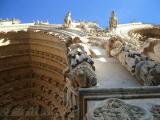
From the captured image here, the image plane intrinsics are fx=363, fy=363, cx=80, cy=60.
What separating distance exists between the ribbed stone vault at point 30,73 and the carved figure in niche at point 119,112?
24.9 feet

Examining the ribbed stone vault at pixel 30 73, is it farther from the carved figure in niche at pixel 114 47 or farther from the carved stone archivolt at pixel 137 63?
the carved stone archivolt at pixel 137 63

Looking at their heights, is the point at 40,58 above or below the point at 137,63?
below

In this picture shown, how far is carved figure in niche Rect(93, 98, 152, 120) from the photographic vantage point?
445 cm

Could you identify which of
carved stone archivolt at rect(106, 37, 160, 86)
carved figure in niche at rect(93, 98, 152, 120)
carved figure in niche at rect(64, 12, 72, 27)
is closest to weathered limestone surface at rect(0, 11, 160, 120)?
carved figure in niche at rect(64, 12, 72, 27)

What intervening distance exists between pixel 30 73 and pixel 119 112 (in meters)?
9.55

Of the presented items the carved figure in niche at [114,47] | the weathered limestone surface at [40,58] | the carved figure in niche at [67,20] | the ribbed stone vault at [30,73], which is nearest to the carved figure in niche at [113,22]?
the weathered limestone surface at [40,58]

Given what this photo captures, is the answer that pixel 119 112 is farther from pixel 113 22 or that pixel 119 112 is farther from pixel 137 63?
pixel 113 22

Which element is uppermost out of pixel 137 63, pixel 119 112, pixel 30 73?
pixel 137 63

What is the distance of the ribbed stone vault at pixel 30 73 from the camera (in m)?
12.7

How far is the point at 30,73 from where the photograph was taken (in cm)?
1377

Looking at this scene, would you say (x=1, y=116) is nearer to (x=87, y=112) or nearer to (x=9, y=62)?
(x=9, y=62)

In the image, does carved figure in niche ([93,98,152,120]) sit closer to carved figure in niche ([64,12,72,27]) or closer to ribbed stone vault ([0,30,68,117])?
ribbed stone vault ([0,30,68,117])

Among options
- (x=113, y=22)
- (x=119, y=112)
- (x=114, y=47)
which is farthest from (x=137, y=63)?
(x=113, y=22)

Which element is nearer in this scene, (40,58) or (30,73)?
(40,58)
